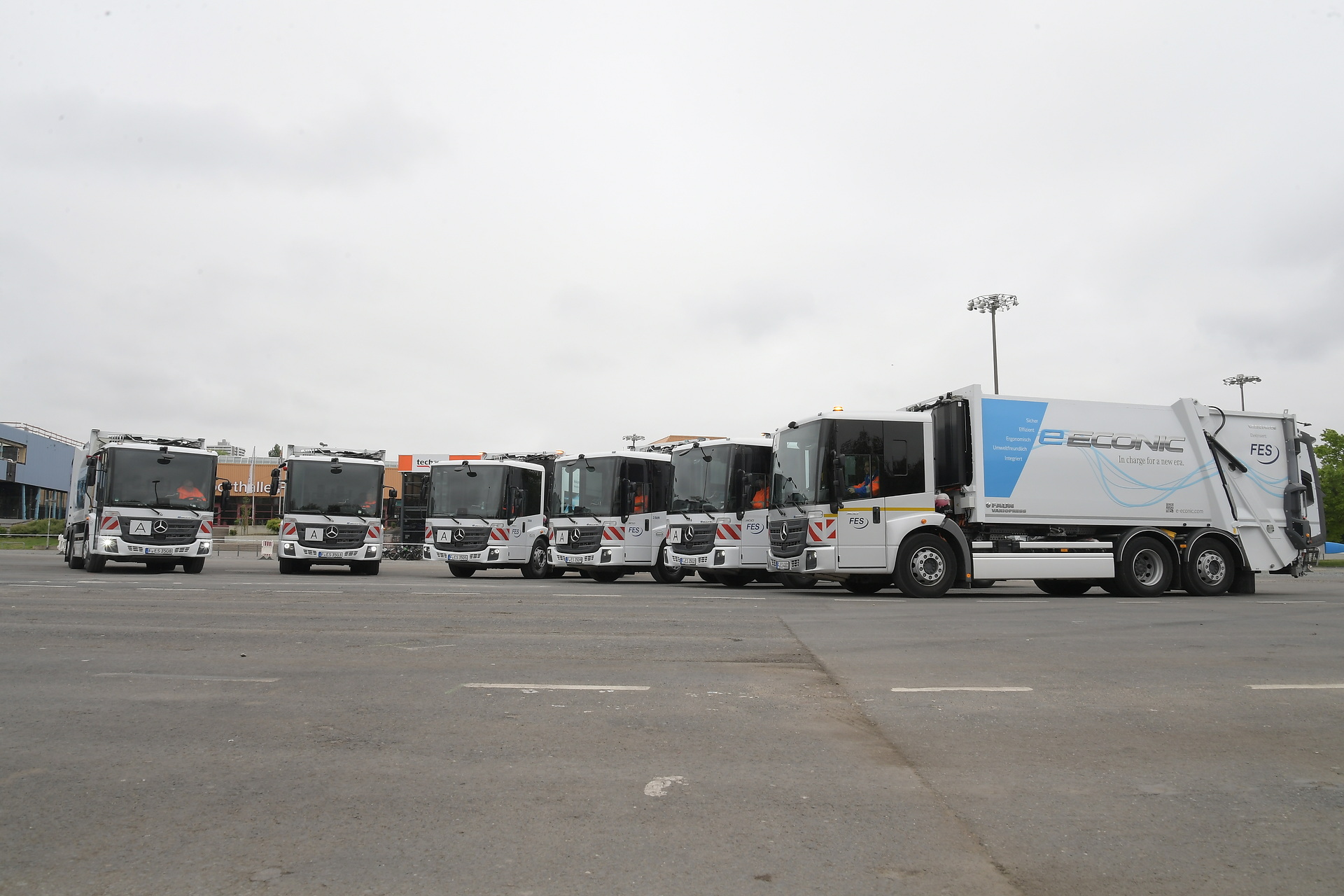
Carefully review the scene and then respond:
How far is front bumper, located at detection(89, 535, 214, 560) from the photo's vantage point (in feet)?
66.5

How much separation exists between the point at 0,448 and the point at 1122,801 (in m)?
82.8

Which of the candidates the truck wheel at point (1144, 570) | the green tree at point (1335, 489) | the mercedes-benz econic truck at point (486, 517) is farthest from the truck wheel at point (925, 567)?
the green tree at point (1335, 489)

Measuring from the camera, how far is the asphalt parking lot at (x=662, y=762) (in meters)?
3.55

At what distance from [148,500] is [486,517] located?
24.4 feet

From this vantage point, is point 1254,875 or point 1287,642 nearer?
point 1254,875

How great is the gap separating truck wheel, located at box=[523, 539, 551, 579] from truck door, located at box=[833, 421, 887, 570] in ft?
32.9

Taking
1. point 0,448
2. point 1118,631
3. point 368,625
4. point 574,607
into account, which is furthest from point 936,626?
point 0,448

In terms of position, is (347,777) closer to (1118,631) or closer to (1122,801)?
(1122,801)

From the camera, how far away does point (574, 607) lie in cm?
1341

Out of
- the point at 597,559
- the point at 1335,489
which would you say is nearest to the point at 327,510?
the point at 597,559

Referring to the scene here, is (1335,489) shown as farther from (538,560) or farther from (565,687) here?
(565,687)

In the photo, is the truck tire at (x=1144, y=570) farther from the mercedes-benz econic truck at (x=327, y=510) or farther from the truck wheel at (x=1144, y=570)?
the mercedes-benz econic truck at (x=327, y=510)

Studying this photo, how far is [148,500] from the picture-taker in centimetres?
2055

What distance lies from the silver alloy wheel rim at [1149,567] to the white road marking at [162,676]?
15.1 m
